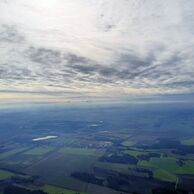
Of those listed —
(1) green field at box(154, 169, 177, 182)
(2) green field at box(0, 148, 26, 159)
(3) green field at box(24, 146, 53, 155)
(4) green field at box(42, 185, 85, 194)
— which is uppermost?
(3) green field at box(24, 146, 53, 155)

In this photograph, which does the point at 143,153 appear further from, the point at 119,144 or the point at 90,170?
the point at 90,170

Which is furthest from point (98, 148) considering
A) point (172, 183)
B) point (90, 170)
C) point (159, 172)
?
point (172, 183)

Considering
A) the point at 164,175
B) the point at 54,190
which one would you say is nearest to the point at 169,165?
the point at 164,175

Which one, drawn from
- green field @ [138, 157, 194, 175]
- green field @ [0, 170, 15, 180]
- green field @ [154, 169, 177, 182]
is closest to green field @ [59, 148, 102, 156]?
green field @ [138, 157, 194, 175]

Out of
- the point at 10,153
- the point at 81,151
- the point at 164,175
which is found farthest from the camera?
the point at 10,153

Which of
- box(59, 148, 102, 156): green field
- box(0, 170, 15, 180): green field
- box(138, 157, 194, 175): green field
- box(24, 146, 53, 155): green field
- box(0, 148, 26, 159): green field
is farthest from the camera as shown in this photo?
box(24, 146, 53, 155): green field

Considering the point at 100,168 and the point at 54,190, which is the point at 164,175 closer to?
the point at 100,168

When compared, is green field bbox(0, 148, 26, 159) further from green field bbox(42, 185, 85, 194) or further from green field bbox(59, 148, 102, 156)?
green field bbox(42, 185, 85, 194)

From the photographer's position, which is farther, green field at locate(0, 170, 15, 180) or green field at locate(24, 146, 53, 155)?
green field at locate(24, 146, 53, 155)
